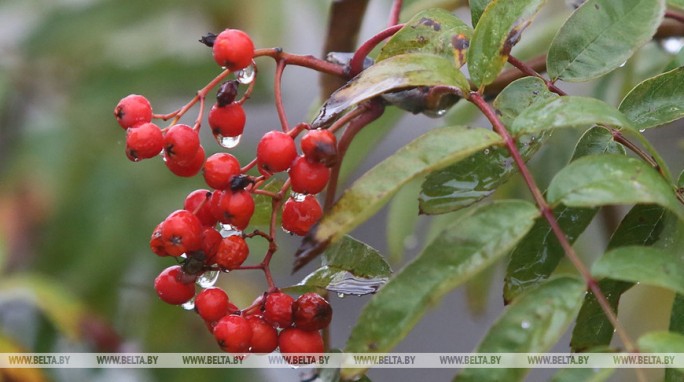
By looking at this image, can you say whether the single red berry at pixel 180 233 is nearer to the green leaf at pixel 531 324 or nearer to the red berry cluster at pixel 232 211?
the red berry cluster at pixel 232 211

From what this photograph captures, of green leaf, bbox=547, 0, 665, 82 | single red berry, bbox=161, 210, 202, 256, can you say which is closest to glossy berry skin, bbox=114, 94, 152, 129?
single red berry, bbox=161, 210, 202, 256

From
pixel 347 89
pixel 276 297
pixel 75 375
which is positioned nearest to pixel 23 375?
pixel 75 375

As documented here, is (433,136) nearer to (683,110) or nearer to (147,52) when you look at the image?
(683,110)

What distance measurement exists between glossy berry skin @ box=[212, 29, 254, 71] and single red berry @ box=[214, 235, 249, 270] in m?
0.14

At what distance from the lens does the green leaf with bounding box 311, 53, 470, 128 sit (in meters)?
0.60

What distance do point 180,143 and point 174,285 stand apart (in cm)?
12

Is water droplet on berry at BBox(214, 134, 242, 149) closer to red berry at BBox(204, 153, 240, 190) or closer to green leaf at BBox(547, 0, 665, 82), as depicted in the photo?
red berry at BBox(204, 153, 240, 190)

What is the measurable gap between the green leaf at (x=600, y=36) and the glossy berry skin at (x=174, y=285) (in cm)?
35

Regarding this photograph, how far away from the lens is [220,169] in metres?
0.67

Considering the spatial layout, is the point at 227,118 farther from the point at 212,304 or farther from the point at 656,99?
the point at 656,99

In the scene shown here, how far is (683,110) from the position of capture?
684mm

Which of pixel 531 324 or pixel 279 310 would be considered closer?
pixel 531 324

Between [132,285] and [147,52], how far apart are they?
1.79 ft

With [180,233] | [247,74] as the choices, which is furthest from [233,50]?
[180,233]
